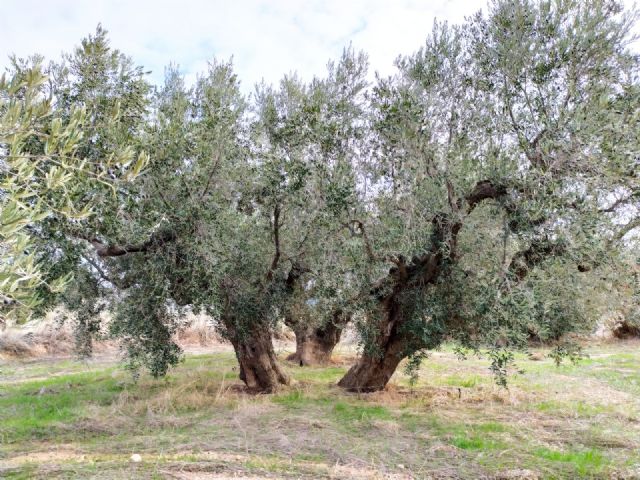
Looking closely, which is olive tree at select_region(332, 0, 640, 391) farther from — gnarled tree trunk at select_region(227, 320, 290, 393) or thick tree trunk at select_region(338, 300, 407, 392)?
gnarled tree trunk at select_region(227, 320, 290, 393)

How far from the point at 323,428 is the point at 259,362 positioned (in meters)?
3.67

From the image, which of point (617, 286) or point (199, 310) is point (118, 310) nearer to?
point (199, 310)

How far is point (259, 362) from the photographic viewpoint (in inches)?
482

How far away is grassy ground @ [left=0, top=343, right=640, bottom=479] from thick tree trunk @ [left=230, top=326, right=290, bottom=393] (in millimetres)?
423

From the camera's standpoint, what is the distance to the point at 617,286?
9.35 m

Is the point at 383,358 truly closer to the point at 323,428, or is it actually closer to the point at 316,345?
the point at 323,428

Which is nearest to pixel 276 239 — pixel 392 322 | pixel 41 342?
pixel 392 322

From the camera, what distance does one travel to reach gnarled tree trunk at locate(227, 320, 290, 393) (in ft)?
39.3

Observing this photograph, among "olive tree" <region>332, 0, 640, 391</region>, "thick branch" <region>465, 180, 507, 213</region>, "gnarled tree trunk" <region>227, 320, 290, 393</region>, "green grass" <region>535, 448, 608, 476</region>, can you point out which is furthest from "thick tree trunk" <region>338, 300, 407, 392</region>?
"green grass" <region>535, 448, 608, 476</region>

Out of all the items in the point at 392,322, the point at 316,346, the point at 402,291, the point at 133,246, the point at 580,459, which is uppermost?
the point at 133,246

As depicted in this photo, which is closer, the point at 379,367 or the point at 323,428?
the point at 323,428

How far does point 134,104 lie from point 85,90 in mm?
766

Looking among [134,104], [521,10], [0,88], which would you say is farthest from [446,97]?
[0,88]

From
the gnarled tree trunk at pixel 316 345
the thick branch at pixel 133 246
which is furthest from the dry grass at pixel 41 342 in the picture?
the thick branch at pixel 133 246
